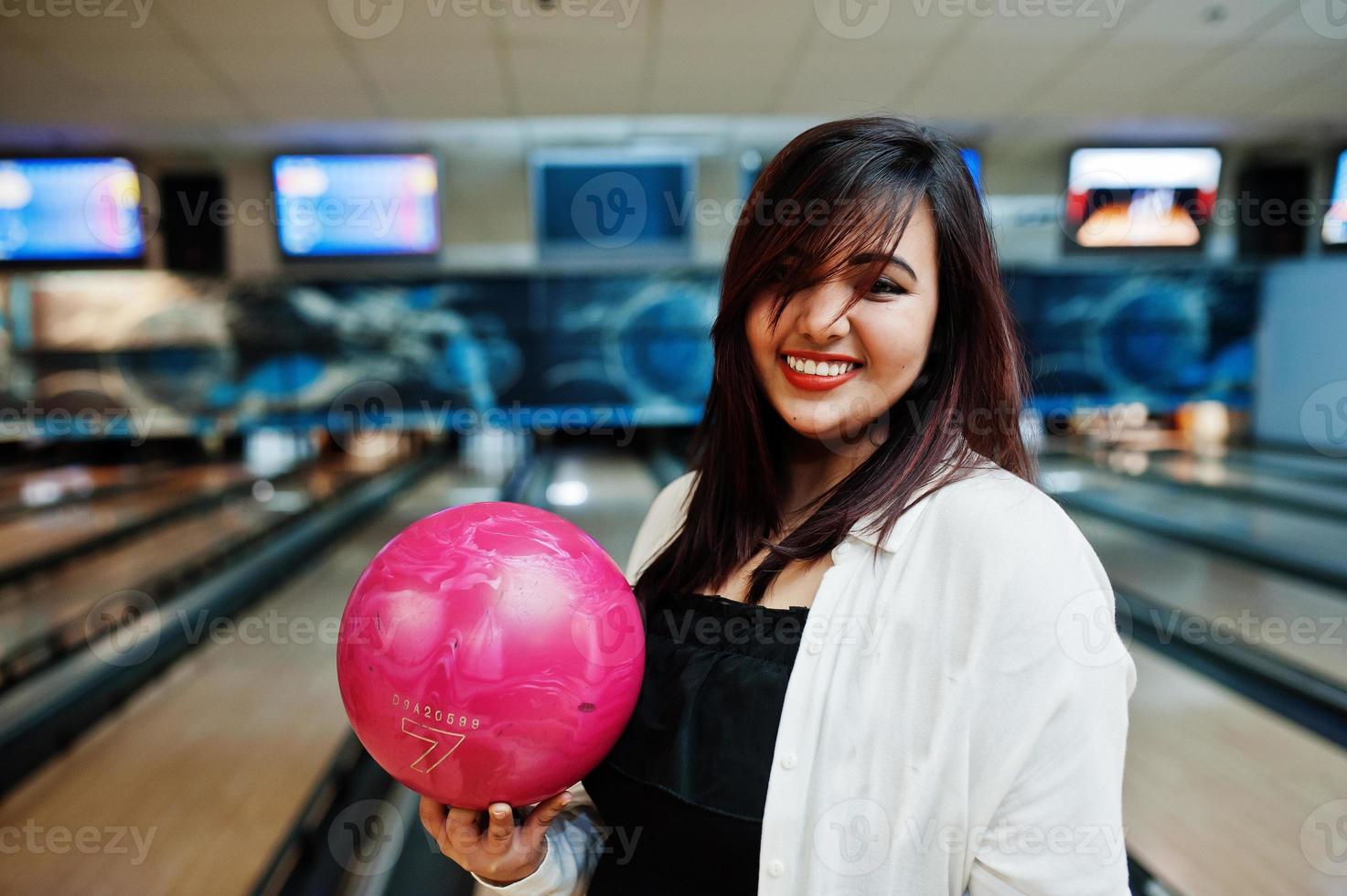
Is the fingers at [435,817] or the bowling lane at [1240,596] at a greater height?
the fingers at [435,817]

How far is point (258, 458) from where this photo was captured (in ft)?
25.6

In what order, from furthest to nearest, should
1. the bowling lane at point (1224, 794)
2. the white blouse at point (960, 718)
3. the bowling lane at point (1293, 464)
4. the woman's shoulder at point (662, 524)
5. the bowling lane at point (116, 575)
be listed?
the bowling lane at point (1293, 464) → the bowling lane at point (116, 575) → the bowling lane at point (1224, 794) → the woman's shoulder at point (662, 524) → the white blouse at point (960, 718)

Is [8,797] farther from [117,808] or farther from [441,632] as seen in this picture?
[441,632]

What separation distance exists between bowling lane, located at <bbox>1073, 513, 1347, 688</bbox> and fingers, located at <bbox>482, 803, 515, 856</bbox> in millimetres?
3021

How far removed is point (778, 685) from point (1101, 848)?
0.30 meters

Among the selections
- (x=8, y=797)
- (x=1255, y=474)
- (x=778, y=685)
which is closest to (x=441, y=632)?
(x=778, y=685)

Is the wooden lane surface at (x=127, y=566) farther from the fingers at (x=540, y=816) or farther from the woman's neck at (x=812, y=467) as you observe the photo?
the woman's neck at (x=812, y=467)

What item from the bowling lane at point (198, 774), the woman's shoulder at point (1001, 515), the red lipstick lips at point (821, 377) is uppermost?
the red lipstick lips at point (821, 377)

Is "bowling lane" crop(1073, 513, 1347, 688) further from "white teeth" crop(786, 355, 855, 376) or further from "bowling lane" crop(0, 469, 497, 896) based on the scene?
"bowling lane" crop(0, 469, 497, 896)

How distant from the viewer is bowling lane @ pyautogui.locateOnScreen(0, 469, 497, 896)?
2.11m

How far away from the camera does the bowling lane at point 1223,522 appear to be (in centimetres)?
441

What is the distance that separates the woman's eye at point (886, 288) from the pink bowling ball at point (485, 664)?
39 centimetres

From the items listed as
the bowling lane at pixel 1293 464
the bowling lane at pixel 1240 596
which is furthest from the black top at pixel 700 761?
the bowling lane at pixel 1293 464

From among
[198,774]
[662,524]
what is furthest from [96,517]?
[662,524]
